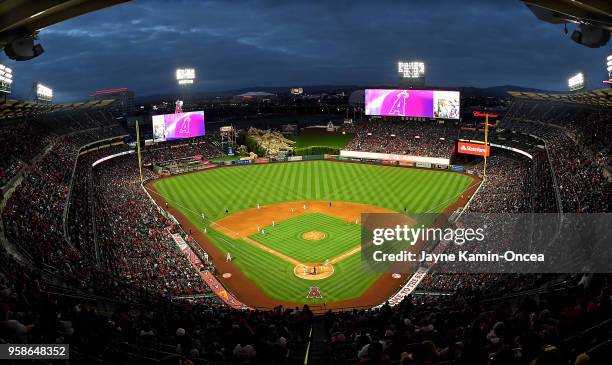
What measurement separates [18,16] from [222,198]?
3947 cm

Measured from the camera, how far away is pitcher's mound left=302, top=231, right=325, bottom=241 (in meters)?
34.1

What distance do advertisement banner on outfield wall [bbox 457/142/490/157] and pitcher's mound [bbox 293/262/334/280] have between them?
3488 centimetres

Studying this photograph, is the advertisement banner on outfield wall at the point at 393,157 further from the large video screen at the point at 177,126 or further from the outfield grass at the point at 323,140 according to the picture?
the large video screen at the point at 177,126

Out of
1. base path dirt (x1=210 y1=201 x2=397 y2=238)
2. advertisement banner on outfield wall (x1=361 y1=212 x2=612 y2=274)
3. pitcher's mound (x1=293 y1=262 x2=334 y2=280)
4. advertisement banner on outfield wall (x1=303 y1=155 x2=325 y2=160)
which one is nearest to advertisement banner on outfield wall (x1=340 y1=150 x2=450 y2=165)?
advertisement banner on outfield wall (x1=303 y1=155 x2=325 y2=160)

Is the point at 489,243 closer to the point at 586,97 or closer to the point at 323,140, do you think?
the point at 586,97

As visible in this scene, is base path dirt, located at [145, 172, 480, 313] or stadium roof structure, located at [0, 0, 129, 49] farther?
base path dirt, located at [145, 172, 480, 313]

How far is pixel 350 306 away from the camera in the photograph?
23.7 m

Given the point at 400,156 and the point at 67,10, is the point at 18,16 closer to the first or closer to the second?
the point at 67,10

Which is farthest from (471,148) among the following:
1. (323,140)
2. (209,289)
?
(209,289)

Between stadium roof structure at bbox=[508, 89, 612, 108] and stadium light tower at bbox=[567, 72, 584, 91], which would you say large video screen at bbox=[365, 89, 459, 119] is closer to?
stadium roof structure at bbox=[508, 89, 612, 108]

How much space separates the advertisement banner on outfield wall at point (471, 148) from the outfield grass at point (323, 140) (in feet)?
66.9

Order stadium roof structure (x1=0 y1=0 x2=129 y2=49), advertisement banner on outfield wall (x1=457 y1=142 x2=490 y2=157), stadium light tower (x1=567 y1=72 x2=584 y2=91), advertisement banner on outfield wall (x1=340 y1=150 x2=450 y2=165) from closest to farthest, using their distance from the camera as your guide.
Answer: stadium roof structure (x1=0 y1=0 x2=129 y2=49)
advertisement banner on outfield wall (x1=457 y1=142 x2=490 y2=157)
advertisement banner on outfield wall (x1=340 y1=150 x2=450 y2=165)
stadium light tower (x1=567 y1=72 x2=584 y2=91)

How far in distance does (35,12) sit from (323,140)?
70260mm

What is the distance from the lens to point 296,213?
41.1 m
